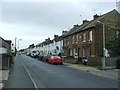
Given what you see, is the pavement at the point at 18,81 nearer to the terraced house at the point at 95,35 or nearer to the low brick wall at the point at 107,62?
the low brick wall at the point at 107,62

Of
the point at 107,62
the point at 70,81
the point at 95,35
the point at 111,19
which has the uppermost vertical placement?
the point at 111,19

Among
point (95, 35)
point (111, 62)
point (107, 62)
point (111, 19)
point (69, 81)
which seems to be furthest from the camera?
point (111, 19)

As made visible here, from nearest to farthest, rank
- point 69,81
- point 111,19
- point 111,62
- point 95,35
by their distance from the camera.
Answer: point 69,81 < point 111,62 < point 95,35 < point 111,19

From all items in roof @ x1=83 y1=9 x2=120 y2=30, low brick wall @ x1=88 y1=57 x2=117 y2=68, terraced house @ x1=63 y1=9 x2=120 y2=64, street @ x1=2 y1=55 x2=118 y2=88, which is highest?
roof @ x1=83 y1=9 x2=120 y2=30

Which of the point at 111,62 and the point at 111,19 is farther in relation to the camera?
the point at 111,19

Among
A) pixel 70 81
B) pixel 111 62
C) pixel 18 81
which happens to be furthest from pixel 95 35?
pixel 18 81

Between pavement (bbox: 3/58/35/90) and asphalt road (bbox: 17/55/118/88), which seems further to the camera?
asphalt road (bbox: 17/55/118/88)

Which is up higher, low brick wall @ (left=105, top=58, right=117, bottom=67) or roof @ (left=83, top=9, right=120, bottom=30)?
roof @ (left=83, top=9, right=120, bottom=30)

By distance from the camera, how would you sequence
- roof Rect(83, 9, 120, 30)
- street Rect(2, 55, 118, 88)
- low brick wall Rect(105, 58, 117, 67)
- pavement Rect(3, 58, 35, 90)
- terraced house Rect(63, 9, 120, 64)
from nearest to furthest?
pavement Rect(3, 58, 35, 90)
street Rect(2, 55, 118, 88)
low brick wall Rect(105, 58, 117, 67)
terraced house Rect(63, 9, 120, 64)
roof Rect(83, 9, 120, 30)

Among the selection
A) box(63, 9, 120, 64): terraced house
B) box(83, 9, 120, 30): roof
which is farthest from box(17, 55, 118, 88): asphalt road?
box(83, 9, 120, 30): roof

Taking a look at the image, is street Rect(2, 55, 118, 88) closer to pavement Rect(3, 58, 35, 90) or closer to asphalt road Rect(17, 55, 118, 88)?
asphalt road Rect(17, 55, 118, 88)

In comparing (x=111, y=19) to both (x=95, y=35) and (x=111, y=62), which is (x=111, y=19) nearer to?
(x=95, y=35)

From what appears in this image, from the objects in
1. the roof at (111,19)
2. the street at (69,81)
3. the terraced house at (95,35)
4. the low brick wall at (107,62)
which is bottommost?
the street at (69,81)

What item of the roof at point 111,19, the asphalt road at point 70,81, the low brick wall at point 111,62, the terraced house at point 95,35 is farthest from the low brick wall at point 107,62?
the asphalt road at point 70,81
